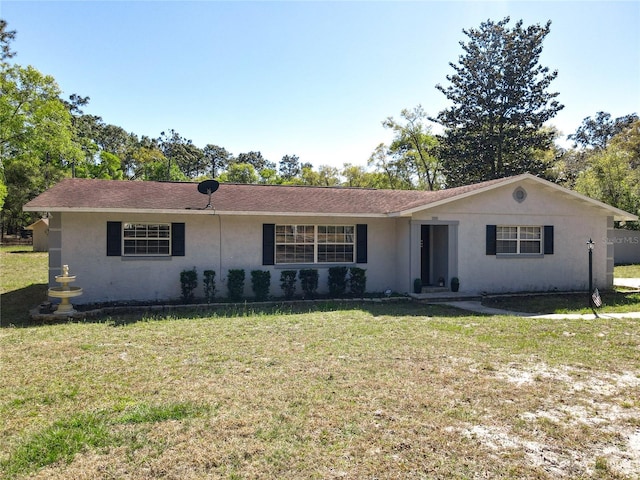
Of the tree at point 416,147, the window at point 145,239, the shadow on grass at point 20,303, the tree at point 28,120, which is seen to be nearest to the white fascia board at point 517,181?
the window at point 145,239

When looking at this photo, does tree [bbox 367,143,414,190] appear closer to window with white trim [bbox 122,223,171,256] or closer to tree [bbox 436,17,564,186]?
tree [bbox 436,17,564,186]

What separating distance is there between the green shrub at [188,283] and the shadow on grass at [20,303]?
3464 mm

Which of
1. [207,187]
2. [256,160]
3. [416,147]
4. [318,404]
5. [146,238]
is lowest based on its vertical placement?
[318,404]

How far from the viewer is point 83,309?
1023cm

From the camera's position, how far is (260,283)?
461 inches

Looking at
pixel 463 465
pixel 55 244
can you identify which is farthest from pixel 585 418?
pixel 55 244

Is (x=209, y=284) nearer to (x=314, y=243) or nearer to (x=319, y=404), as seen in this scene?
(x=314, y=243)

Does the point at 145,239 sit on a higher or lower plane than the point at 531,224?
lower

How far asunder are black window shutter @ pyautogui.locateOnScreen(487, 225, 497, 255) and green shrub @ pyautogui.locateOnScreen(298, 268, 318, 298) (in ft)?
18.1

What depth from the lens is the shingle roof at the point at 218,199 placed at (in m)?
10.7

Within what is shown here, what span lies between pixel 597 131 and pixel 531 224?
55.1 metres

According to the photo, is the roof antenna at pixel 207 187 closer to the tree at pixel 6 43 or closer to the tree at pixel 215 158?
the tree at pixel 6 43

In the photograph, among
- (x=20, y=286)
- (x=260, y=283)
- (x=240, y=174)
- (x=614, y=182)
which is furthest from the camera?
(x=240, y=174)

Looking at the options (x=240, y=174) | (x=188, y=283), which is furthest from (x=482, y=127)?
(x=240, y=174)
